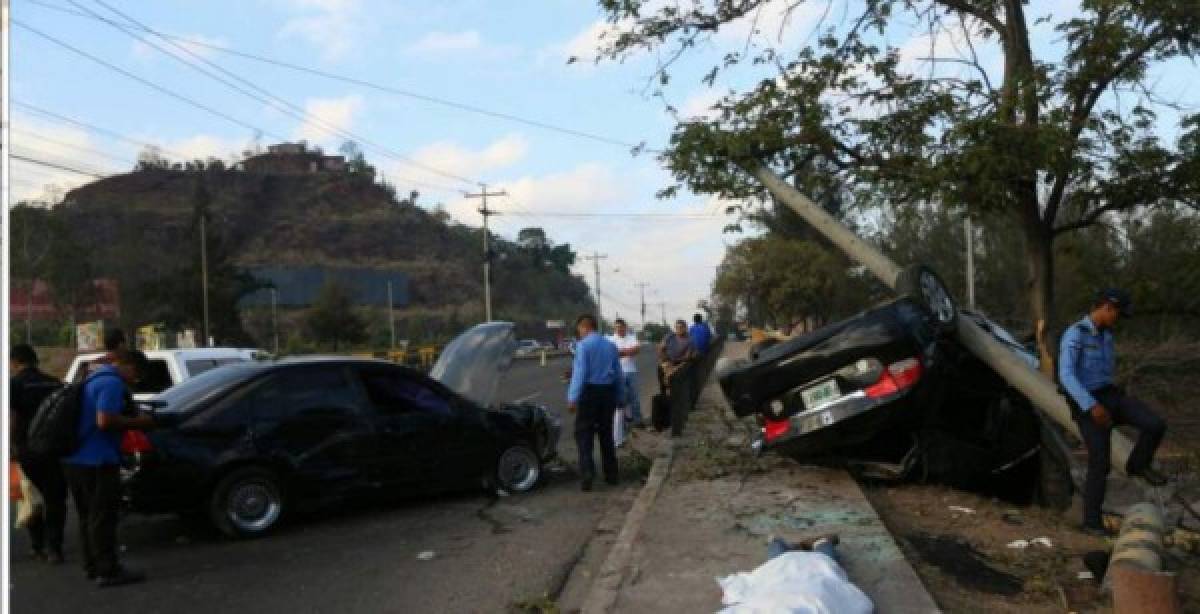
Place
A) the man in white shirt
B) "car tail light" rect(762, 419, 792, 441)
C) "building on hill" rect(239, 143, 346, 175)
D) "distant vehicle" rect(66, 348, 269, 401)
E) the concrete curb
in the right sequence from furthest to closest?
1. "building on hill" rect(239, 143, 346, 175)
2. the man in white shirt
3. "distant vehicle" rect(66, 348, 269, 401)
4. "car tail light" rect(762, 419, 792, 441)
5. the concrete curb

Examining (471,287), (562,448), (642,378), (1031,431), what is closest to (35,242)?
(642,378)

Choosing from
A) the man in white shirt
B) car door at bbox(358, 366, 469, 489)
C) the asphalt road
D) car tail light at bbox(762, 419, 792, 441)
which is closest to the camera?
the asphalt road

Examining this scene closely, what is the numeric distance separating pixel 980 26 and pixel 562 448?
293 inches

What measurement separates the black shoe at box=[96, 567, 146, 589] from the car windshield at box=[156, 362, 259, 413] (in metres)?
1.51

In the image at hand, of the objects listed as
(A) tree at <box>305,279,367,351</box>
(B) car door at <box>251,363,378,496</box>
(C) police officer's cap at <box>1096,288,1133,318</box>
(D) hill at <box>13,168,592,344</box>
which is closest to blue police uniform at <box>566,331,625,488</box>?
(B) car door at <box>251,363,378,496</box>

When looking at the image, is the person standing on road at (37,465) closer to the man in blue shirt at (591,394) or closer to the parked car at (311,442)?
the parked car at (311,442)

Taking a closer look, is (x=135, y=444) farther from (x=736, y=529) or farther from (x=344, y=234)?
(x=344, y=234)

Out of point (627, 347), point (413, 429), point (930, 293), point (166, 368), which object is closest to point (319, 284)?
point (627, 347)

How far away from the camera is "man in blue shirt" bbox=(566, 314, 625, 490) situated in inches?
364

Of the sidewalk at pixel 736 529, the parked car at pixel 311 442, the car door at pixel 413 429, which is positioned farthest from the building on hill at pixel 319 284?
the sidewalk at pixel 736 529

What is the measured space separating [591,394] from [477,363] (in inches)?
95.9

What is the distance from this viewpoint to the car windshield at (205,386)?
774 centimetres

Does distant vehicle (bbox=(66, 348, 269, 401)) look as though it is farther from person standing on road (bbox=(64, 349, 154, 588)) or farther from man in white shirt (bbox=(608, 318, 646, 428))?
man in white shirt (bbox=(608, 318, 646, 428))

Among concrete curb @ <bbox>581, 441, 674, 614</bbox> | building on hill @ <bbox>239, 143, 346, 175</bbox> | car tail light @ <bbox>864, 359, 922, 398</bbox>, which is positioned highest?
building on hill @ <bbox>239, 143, 346, 175</bbox>
